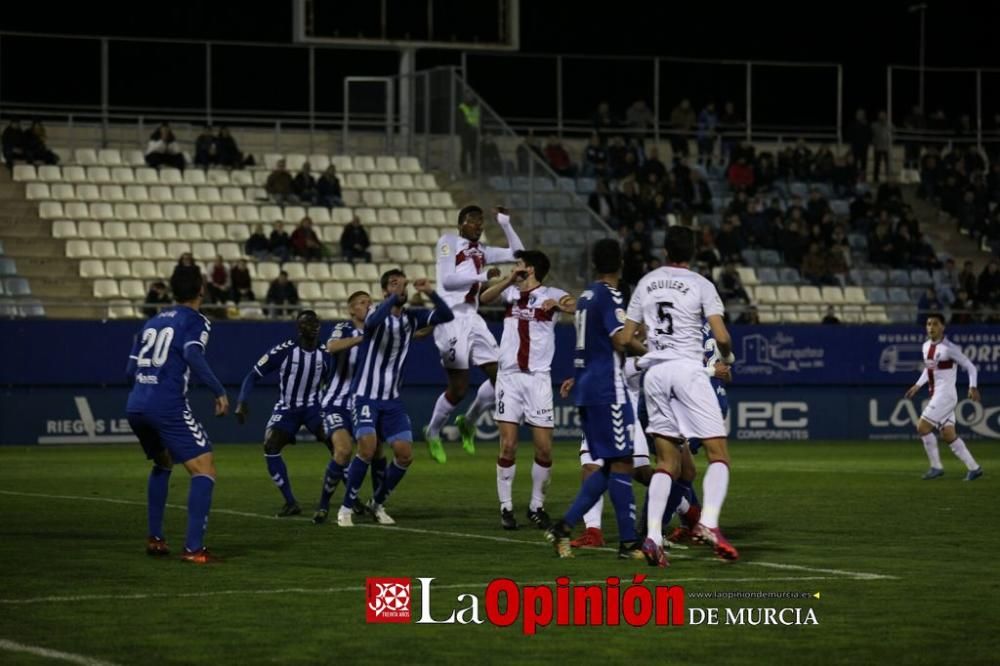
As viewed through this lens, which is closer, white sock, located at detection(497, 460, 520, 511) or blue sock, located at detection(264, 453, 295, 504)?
white sock, located at detection(497, 460, 520, 511)

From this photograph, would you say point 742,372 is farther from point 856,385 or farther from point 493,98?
point 493,98

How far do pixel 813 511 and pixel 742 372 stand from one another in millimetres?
17541

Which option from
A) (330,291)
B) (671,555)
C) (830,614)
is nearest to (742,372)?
(330,291)

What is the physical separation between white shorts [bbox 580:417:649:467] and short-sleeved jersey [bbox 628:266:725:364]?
2.48 feet

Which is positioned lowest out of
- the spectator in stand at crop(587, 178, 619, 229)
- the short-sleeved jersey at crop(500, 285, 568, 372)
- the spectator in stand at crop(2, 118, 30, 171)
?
the short-sleeved jersey at crop(500, 285, 568, 372)

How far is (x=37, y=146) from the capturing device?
3841 centimetres

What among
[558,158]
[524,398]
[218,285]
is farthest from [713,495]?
[558,158]

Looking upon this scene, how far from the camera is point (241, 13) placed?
155 ft

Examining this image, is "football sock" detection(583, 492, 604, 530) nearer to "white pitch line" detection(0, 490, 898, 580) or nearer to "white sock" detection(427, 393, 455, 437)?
"white pitch line" detection(0, 490, 898, 580)

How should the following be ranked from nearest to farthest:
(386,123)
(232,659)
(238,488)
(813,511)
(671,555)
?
(232,659)
(671,555)
(813,511)
(238,488)
(386,123)

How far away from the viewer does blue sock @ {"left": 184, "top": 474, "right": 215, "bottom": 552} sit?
13328mm

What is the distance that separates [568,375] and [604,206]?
226 inches

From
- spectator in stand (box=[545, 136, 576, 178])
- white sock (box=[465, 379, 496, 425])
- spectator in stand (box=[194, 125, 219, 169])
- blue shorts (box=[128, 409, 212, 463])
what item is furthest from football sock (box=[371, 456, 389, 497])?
spectator in stand (box=[545, 136, 576, 178])

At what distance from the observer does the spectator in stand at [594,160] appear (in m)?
42.0
